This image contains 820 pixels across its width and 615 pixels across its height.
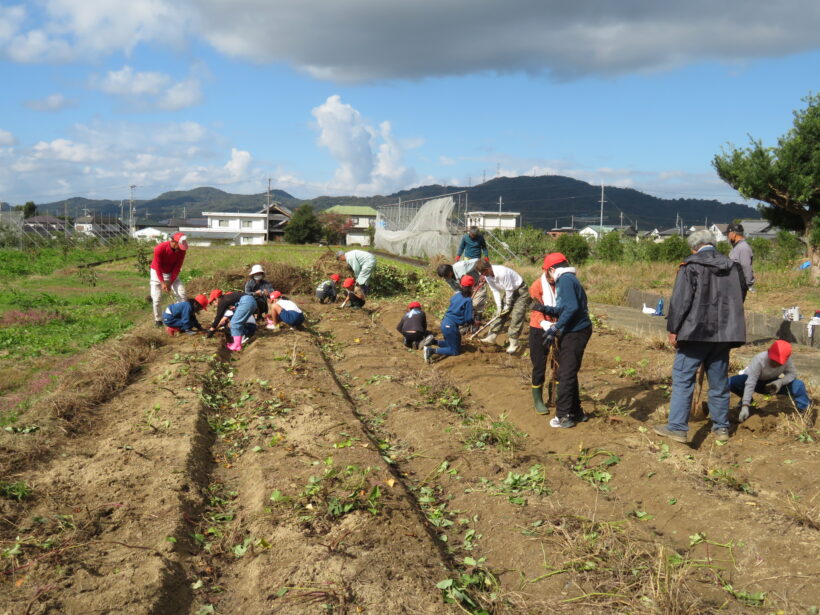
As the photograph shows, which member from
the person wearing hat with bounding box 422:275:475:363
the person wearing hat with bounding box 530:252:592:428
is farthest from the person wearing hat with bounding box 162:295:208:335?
the person wearing hat with bounding box 530:252:592:428

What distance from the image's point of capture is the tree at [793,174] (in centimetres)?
1716

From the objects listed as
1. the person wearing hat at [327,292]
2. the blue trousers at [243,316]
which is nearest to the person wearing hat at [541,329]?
the blue trousers at [243,316]

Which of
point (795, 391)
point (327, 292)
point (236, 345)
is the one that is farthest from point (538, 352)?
point (327, 292)

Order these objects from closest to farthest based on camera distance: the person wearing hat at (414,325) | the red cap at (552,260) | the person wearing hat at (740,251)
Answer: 1. the red cap at (552,260)
2. the person wearing hat at (740,251)
3. the person wearing hat at (414,325)

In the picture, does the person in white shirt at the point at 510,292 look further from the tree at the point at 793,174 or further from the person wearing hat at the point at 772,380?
the tree at the point at 793,174

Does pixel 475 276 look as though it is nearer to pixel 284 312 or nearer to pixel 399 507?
pixel 284 312

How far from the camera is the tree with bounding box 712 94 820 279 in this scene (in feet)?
56.3

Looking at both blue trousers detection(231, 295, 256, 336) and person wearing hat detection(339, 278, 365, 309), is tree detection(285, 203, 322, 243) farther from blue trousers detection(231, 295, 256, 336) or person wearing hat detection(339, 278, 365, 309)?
blue trousers detection(231, 295, 256, 336)

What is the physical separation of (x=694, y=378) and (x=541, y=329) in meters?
1.52

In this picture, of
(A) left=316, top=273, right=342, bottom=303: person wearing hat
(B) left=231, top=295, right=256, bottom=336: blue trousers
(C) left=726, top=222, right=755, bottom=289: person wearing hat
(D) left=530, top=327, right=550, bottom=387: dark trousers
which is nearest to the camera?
(D) left=530, top=327, right=550, bottom=387: dark trousers

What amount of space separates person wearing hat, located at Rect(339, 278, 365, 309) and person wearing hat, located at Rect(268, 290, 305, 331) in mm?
2629

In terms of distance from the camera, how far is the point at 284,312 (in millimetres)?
11680

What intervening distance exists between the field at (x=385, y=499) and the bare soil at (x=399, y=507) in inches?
0.8

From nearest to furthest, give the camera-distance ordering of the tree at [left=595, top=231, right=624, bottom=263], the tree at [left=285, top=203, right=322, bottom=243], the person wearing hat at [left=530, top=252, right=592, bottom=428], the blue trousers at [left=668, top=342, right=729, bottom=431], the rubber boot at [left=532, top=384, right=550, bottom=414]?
the blue trousers at [left=668, top=342, right=729, bottom=431] → the person wearing hat at [left=530, top=252, right=592, bottom=428] → the rubber boot at [left=532, top=384, right=550, bottom=414] → the tree at [left=595, top=231, right=624, bottom=263] → the tree at [left=285, top=203, right=322, bottom=243]
